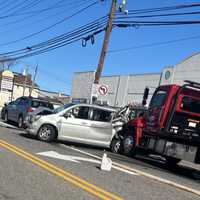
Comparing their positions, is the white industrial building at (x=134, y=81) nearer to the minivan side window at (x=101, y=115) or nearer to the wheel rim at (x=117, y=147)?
the minivan side window at (x=101, y=115)

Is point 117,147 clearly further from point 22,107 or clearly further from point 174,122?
point 22,107

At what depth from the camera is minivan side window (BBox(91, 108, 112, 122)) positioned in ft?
58.9

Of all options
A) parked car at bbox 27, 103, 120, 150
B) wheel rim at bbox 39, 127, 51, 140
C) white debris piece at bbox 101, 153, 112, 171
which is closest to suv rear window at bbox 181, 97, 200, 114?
parked car at bbox 27, 103, 120, 150

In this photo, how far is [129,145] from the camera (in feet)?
55.3

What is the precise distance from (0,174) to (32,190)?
143 cm

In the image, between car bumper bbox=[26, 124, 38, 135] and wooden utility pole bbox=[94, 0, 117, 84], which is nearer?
car bumper bbox=[26, 124, 38, 135]

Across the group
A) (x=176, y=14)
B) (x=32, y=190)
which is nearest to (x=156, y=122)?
(x=176, y=14)

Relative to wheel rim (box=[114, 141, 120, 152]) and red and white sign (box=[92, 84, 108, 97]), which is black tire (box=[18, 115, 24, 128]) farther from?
wheel rim (box=[114, 141, 120, 152])

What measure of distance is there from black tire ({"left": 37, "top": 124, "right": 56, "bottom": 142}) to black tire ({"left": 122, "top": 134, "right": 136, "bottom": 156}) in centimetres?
266

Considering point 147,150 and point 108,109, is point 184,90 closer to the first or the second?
point 147,150

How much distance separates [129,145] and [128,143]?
106mm

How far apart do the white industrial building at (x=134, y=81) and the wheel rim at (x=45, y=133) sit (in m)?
17.8

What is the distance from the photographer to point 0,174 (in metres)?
9.25

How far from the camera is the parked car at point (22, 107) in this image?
23.4m
